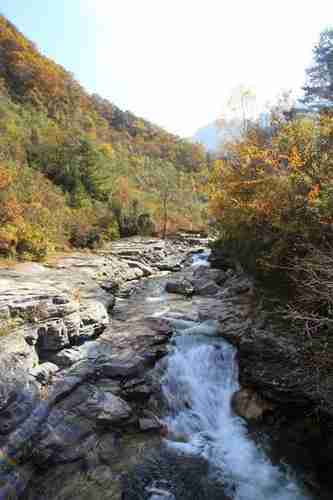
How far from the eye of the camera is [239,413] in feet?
18.9

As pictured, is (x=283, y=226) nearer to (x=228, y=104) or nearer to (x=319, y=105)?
(x=228, y=104)

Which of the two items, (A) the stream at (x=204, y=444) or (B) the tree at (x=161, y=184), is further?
(B) the tree at (x=161, y=184)

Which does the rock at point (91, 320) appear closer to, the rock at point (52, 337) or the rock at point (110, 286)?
the rock at point (52, 337)

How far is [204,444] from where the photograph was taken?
527cm

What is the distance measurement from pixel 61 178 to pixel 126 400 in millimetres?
19808

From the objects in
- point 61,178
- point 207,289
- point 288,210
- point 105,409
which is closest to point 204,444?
point 105,409

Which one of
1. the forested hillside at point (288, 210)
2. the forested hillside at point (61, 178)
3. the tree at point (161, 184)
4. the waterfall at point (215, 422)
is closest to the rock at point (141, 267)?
the forested hillside at point (61, 178)

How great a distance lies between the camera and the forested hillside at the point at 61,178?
1388 centimetres

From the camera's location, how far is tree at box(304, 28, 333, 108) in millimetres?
24469

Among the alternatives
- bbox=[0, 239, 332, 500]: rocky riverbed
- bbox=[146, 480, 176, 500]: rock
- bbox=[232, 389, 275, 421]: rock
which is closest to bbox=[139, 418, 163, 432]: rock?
bbox=[0, 239, 332, 500]: rocky riverbed

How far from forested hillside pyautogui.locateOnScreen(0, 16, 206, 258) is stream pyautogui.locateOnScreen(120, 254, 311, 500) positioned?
757cm

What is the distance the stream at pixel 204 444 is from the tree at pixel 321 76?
2442 centimetres

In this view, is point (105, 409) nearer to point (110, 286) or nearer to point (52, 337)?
point (52, 337)

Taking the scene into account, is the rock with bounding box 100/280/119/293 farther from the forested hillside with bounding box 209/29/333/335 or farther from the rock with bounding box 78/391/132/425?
the rock with bounding box 78/391/132/425
